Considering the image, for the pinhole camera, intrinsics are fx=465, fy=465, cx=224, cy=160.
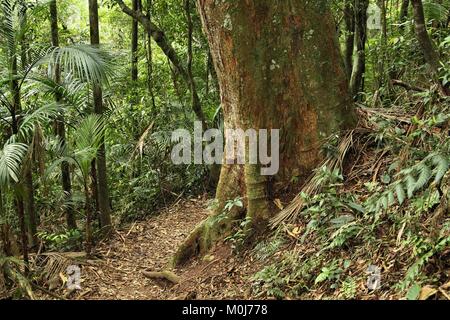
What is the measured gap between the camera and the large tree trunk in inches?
Result: 195

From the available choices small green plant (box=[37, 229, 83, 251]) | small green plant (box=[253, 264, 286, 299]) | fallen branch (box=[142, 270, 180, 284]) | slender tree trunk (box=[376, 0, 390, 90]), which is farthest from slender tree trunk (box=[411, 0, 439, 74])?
small green plant (box=[37, 229, 83, 251])

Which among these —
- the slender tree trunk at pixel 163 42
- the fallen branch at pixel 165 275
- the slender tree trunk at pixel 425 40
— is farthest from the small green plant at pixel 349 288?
the slender tree trunk at pixel 163 42

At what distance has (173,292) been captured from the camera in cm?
513

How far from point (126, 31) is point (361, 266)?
10.8 metres

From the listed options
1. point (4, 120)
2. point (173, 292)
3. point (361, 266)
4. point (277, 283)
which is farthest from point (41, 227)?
point (361, 266)

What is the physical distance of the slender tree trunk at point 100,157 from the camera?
22.1ft

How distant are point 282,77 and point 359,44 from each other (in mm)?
2834

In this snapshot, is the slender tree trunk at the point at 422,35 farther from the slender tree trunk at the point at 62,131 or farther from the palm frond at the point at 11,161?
the slender tree trunk at the point at 62,131

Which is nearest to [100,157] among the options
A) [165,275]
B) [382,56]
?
[165,275]

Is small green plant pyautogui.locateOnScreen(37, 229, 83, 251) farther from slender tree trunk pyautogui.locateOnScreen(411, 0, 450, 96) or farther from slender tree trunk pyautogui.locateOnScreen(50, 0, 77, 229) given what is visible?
slender tree trunk pyautogui.locateOnScreen(411, 0, 450, 96)

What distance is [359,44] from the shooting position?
7.27 m

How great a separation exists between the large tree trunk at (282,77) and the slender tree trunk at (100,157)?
218 centimetres

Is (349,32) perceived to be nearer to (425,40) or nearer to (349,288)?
(425,40)

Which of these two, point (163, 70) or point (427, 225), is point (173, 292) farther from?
point (163, 70)
